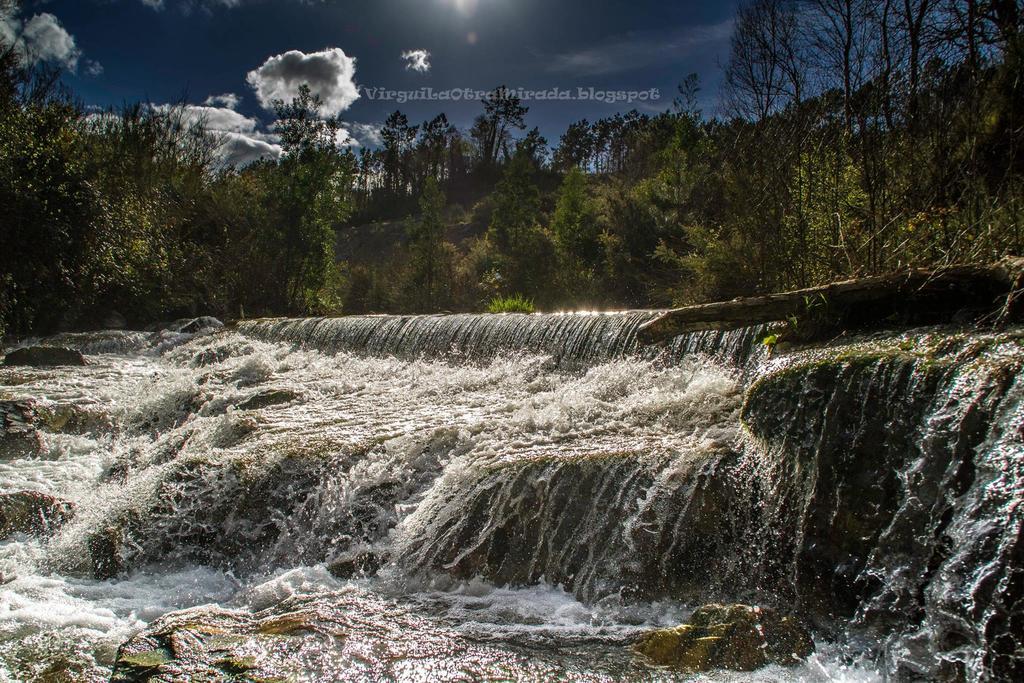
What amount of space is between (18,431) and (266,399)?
237 centimetres

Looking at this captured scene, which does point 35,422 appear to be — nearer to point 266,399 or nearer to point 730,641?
point 266,399

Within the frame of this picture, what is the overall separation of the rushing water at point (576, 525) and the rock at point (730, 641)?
0.09m

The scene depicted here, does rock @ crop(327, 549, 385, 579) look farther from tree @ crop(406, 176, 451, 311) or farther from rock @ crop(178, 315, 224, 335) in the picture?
tree @ crop(406, 176, 451, 311)

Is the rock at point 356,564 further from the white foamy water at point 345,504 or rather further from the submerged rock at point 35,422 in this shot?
the submerged rock at point 35,422

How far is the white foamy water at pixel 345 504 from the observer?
9.59ft

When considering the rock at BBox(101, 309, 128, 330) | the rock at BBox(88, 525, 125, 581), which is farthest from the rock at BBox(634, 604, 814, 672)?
the rock at BBox(101, 309, 128, 330)

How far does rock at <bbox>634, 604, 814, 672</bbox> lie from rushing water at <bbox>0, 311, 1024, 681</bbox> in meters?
0.09

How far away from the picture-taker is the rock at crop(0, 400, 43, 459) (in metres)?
5.94

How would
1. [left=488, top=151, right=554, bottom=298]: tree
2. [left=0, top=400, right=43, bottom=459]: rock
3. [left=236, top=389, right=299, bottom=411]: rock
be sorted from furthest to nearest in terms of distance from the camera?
[left=488, top=151, right=554, bottom=298]: tree
[left=236, top=389, right=299, bottom=411]: rock
[left=0, top=400, right=43, bottom=459]: rock

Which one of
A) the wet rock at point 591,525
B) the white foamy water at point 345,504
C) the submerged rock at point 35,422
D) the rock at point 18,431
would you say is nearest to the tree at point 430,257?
the white foamy water at point 345,504

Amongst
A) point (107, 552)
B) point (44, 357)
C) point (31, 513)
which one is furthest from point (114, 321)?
point (107, 552)

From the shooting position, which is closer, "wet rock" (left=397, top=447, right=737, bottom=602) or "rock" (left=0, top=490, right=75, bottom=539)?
"wet rock" (left=397, top=447, right=737, bottom=602)

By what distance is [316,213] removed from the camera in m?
18.9

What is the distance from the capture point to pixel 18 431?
612 cm
